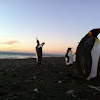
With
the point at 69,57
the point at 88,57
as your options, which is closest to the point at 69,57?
the point at 69,57

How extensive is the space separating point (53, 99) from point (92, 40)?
282 centimetres

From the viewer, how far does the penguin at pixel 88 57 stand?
5316mm

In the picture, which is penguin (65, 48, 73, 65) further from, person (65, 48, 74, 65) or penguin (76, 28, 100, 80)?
penguin (76, 28, 100, 80)

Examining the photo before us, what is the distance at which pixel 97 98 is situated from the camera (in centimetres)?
324

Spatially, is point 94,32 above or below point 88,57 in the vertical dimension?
above

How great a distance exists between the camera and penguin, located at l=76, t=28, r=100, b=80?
17.4 feet

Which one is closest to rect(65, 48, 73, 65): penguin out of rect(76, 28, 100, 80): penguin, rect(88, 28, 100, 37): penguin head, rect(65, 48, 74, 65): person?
rect(65, 48, 74, 65): person

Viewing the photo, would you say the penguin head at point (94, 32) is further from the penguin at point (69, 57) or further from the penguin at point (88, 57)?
the penguin at point (69, 57)

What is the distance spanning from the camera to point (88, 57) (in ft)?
17.6

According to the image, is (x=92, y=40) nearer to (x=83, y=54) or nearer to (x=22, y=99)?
(x=83, y=54)

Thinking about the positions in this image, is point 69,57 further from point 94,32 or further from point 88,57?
point 88,57

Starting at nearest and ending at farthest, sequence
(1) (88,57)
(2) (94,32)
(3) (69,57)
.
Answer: (1) (88,57) < (2) (94,32) < (3) (69,57)

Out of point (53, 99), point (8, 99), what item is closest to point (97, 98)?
point (53, 99)

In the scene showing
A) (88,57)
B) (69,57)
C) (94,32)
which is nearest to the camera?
(88,57)
